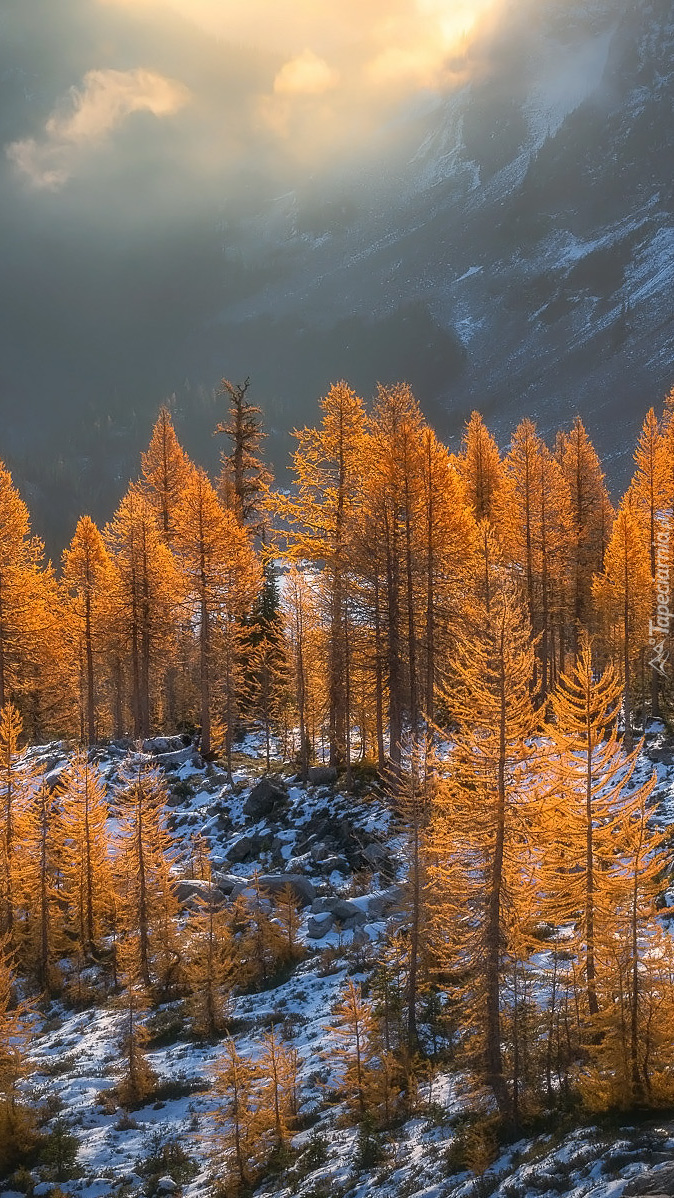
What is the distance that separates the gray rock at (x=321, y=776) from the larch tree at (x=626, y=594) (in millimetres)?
10756

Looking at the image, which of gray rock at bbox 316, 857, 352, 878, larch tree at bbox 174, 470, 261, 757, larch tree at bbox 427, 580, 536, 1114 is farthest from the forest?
gray rock at bbox 316, 857, 352, 878

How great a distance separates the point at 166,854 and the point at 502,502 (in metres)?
19.9

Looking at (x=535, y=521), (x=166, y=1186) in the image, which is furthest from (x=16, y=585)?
(x=166, y=1186)

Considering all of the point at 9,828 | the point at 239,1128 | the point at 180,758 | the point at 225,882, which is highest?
the point at 180,758

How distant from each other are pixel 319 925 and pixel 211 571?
15.3m

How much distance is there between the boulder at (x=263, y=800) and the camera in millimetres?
24703

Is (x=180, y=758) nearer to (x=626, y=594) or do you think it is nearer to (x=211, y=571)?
(x=211, y=571)

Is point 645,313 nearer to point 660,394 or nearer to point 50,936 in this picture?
point 660,394

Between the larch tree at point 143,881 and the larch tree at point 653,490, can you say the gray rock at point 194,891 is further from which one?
the larch tree at point 653,490

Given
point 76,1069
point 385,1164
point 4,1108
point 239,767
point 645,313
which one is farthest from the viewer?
point 645,313

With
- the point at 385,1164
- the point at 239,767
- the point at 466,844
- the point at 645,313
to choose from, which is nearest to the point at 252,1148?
the point at 385,1164

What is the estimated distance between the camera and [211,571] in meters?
29.7

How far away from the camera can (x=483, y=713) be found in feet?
36.4

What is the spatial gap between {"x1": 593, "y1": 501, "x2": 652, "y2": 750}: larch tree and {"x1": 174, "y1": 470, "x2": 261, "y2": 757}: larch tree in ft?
47.1
